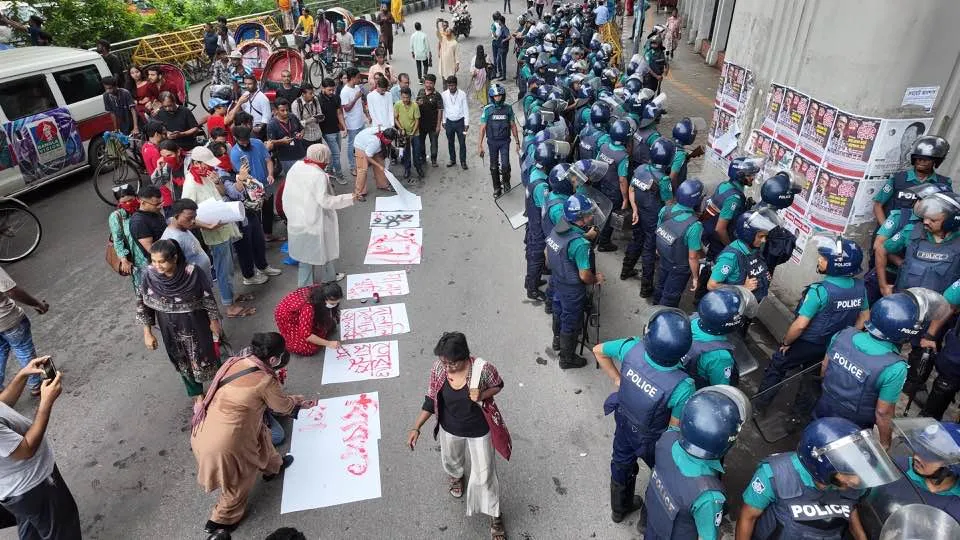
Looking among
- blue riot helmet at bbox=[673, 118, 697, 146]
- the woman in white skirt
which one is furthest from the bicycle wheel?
blue riot helmet at bbox=[673, 118, 697, 146]

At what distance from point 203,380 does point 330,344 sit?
1.11m

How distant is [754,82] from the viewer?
6.89 metres

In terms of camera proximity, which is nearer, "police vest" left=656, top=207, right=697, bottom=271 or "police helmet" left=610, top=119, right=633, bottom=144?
"police vest" left=656, top=207, right=697, bottom=271

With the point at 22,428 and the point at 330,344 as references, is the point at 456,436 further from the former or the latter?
the point at 22,428

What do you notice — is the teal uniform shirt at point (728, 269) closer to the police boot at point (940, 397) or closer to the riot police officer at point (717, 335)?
the riot police officer at point (717, 335)

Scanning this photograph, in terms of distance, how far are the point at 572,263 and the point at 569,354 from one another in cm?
103

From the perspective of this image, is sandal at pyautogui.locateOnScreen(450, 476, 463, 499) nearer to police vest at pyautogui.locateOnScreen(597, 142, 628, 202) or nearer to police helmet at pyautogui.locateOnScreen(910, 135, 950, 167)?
police vest at pyautogui.locateOnScreen(597, 142, 628, 202)

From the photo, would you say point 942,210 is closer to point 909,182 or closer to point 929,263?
point 929,263

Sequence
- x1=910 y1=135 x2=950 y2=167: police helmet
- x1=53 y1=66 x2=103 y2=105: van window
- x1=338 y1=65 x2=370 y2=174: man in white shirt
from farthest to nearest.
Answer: x1=338 y1=65 x2=370 y2=174: man in white shirt
x1=53 y1=66 x2=103 y2=105: van window
x1=910 y1=135 x2=950 y2=167: police helmet

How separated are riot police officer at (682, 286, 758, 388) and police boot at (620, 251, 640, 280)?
339 cm

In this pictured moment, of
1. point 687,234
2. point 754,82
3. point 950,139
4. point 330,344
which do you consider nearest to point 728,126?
point 754,82

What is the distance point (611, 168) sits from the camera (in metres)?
7.10

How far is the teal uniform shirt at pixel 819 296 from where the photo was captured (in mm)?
4062

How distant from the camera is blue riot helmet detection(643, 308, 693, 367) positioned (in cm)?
306
